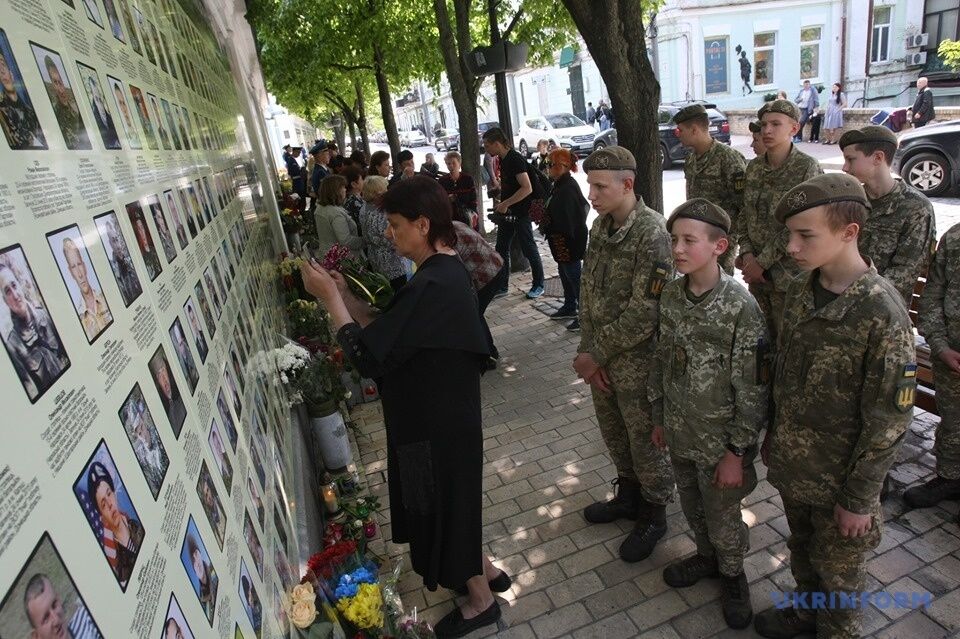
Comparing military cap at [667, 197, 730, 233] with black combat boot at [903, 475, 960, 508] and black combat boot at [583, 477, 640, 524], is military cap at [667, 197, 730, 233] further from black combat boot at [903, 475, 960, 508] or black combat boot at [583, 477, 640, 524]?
black combat boot at [903, 475, 960, 508]

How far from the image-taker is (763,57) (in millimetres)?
27078

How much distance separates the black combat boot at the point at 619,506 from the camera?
361cm

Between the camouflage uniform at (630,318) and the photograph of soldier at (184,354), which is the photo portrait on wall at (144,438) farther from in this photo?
the camouflage uniform at (630,318)

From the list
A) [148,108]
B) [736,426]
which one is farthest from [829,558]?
[148,108]

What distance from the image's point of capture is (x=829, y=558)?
2.41 metres

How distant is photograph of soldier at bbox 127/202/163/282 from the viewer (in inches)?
53.5

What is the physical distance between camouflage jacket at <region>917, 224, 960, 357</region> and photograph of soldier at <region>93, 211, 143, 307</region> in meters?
3.58

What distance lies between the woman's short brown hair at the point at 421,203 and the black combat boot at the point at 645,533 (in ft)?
6.54

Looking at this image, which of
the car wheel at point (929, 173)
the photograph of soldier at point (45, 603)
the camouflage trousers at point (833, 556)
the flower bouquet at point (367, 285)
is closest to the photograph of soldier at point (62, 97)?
the photograph of soldier at point (45, 603)

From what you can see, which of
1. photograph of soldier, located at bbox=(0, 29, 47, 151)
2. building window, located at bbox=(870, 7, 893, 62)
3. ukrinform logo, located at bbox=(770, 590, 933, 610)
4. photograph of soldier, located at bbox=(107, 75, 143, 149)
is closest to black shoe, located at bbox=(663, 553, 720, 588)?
ukrinform logo, located at bbox=(770, 590, 933, 610)

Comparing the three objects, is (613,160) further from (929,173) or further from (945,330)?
(929,173)

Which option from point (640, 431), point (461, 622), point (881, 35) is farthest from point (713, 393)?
point (881, 35)

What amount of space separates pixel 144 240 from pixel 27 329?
0.69 m

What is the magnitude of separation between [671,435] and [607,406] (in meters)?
0.69
